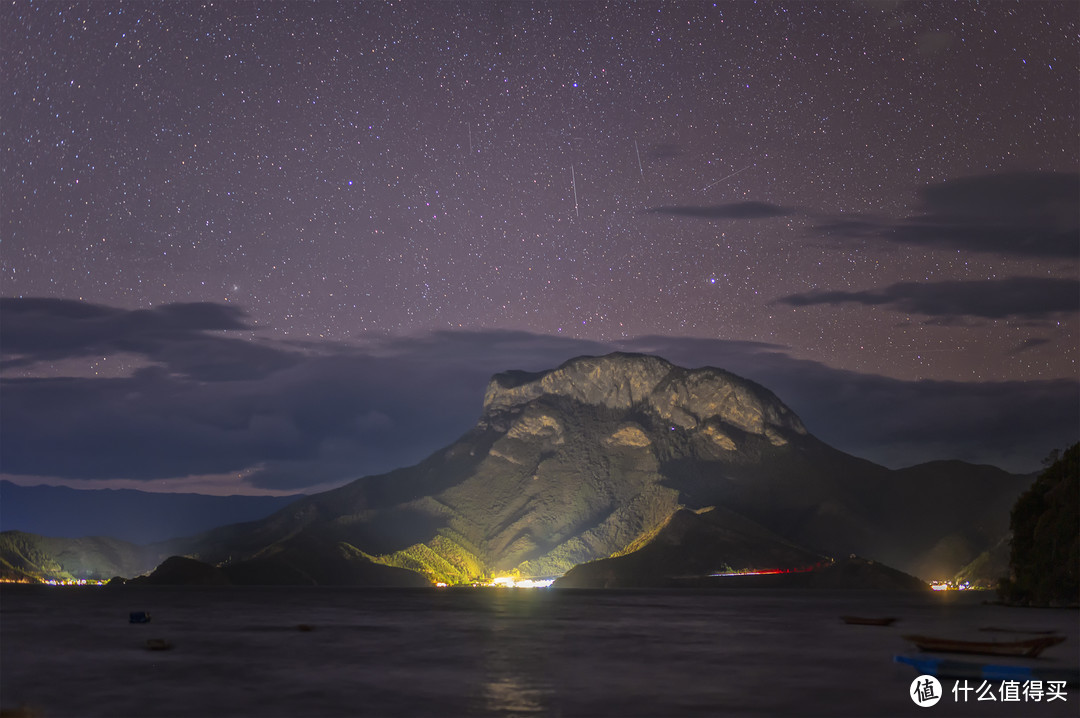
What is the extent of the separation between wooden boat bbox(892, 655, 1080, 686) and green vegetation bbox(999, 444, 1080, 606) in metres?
119

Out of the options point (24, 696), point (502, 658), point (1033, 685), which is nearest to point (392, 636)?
point (502, 658)

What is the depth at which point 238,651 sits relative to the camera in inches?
3942

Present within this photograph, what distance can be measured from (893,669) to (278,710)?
4507 centimetres

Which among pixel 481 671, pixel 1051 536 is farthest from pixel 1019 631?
pixel 481 671

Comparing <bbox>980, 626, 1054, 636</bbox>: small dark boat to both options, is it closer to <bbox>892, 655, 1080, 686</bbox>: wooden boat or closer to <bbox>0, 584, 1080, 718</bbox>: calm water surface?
<bbox>0, 584, 1080, 718</bbox>: calm water surface

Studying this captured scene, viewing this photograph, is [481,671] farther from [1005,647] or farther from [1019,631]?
[1019,631]

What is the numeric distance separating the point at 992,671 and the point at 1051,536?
136752 millimetres

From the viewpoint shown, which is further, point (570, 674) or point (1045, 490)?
point (1045, 490)

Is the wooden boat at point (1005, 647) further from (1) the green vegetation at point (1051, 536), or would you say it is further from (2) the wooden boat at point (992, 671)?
(1) the green vegetation at point (1051, 536)

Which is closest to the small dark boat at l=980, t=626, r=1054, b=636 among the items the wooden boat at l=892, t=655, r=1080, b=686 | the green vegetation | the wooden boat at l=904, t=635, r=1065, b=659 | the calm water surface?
the calm water surface

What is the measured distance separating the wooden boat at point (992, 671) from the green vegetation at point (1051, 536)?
119 metres

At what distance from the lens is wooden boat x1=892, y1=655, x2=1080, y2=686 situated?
63906mm

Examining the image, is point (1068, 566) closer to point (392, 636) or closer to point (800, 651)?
point (800, 651)

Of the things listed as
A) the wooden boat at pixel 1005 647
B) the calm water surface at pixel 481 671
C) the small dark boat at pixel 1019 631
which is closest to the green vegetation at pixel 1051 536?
the calm water surface at pixel 481 671
